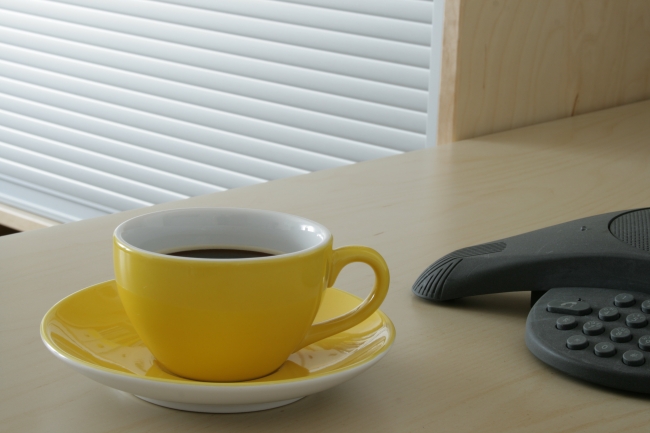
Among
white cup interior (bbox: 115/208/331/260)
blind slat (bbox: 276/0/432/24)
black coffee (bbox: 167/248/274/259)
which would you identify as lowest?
blind slat (bbox: 276/0/432/24)

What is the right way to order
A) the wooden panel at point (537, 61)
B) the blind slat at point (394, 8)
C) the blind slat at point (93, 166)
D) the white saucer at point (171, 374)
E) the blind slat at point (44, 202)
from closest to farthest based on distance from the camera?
the white saucer at point (171, 374) → the wooden panel at point (537, 61) → the blind slat at point (394, 8) → the blind slat at point (93, 166) → the blind slat at point (44, 202)

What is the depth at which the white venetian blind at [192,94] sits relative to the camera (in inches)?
65.7

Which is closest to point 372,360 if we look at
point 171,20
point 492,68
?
point 492,68

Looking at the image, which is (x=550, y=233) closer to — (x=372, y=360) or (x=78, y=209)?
(x=372, y=360)

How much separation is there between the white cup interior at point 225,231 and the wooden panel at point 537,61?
55 centimetres

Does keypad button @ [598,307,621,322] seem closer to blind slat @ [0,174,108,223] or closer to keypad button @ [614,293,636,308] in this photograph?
keypad button @ [614,293,636,308]

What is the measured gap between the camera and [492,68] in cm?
89

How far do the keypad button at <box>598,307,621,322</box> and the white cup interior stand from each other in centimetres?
14

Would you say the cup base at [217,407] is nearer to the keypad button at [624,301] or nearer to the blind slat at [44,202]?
the keypad button at [624,301]

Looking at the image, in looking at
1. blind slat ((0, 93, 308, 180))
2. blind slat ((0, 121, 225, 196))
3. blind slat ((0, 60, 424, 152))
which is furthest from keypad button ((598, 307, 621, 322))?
blind slat ((0, 121, 225, 196))

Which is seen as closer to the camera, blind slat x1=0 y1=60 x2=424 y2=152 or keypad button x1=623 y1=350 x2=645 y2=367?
keypad button x1=623 y1=350 x2=645 y2=367

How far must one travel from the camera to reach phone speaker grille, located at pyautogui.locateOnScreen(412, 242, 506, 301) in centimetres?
43

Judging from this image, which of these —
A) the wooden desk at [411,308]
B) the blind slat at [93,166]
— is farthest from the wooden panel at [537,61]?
the blind slat at [93,166]

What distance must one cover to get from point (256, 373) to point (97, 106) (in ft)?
6.70
